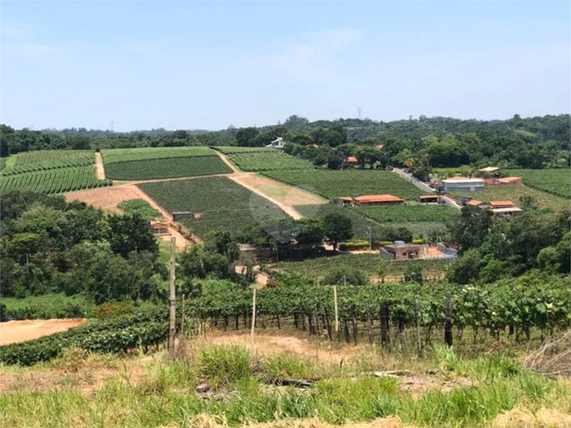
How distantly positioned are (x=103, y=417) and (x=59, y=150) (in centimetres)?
8109

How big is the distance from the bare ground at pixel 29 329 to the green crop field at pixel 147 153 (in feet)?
159

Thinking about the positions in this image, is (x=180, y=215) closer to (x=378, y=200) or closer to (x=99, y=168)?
(x=378, y=200)

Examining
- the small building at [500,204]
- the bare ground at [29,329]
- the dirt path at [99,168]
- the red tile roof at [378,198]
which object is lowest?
the bare ground at [29,329]

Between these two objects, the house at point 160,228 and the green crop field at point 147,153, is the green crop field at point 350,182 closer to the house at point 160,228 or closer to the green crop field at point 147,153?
the green crop field at point 147,153

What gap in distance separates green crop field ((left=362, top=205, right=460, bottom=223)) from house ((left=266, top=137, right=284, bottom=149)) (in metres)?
38.1

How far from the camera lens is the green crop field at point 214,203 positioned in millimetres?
45812

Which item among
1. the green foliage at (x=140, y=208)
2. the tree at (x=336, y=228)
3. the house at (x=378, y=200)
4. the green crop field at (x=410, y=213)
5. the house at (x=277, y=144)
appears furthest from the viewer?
the house at (x=277, y=144)

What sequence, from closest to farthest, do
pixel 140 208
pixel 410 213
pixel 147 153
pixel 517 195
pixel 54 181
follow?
pixel 410 213 < pixel 140 208 < pixel 517 195 < pixel 54 181 < pixel 147 153


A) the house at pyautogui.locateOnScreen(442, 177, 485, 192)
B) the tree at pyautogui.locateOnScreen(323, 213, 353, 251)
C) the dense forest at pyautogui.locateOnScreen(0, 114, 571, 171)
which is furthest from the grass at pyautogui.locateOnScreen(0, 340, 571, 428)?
the dense forest at pyautogui.locateOnScreen(0, 114, 571, 171)

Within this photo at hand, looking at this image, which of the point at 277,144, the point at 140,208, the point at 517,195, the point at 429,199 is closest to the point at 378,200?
the point at 429,199

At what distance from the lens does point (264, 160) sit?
72.8 meters

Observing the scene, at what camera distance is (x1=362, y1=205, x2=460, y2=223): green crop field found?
47.7 metres

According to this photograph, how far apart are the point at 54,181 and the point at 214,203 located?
57.1ft

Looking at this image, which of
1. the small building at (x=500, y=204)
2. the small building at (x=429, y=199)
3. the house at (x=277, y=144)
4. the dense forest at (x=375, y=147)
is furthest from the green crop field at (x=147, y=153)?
the small building at (x=500, y=204)
